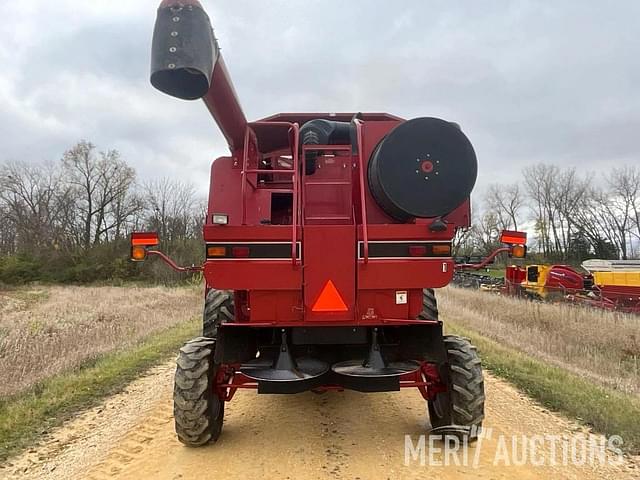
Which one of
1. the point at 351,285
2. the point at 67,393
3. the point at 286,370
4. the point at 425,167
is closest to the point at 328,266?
the point at 351,285

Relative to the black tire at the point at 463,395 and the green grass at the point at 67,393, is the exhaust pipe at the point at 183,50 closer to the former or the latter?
the black tire at the point at 463,395

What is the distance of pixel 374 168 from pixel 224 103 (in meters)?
1.38

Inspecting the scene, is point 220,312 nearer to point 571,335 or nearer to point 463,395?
point 463,395

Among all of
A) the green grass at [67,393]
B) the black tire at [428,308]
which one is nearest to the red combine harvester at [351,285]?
the black tire at [428,308]

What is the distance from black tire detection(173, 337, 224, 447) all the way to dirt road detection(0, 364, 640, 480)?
0.54 feet

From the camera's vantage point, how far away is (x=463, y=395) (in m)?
4.03

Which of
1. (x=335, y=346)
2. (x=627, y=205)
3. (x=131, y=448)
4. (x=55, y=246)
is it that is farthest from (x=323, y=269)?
(x=627, y=205)

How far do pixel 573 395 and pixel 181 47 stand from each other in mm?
5358

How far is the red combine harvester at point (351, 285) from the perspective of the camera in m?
3.79

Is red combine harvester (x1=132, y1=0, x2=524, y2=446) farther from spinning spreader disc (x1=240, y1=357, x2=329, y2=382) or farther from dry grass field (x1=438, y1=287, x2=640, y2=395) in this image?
dry grass field (x1=438, y1=287, x2=640, y2=395)

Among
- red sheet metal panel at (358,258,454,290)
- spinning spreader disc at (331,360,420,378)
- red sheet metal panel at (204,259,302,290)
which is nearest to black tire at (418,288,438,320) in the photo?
spinning spreader disc at (331,360,420,378)

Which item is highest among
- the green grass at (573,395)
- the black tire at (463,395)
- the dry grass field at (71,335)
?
the black tire at (463,395)

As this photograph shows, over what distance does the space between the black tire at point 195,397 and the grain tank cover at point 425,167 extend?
6.89 ft

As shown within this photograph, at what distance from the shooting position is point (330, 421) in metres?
4.76
